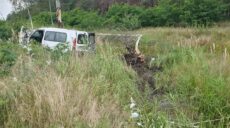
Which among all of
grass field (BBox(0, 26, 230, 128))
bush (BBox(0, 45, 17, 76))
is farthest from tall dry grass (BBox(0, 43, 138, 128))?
bush (BBox(0, 45, 17, 76))

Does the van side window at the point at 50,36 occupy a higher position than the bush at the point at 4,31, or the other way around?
the bush at the point at 4,31

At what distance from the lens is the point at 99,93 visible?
466 cm

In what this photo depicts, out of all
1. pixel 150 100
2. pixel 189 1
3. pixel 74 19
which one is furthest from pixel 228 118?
pixel 74 19

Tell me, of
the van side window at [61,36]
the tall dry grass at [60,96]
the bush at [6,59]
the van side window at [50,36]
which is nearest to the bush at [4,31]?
the bush at [6,59]

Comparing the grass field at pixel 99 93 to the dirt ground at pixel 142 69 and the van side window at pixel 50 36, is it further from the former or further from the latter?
the van side window at pixel 50 36

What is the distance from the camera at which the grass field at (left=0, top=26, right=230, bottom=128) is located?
389 centimetres

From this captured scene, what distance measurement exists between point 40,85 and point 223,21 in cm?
3338

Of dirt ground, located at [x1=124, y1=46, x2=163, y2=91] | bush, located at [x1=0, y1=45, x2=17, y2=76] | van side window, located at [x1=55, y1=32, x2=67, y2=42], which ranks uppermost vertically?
bush, located at [x1=0, y1=45, x2=17, y2=76]

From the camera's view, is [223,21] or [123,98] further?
[223,21]

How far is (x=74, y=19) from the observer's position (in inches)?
1550

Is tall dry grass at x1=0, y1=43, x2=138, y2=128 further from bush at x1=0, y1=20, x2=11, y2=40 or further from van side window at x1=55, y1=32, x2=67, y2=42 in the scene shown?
van side window at x1=55, y1=32, x2=67, y2=42

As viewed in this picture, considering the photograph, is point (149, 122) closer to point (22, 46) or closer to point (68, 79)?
point (68, 79)

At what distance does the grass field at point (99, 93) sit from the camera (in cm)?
389

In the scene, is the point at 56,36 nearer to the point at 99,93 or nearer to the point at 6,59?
the point at 6,59
